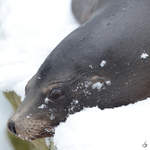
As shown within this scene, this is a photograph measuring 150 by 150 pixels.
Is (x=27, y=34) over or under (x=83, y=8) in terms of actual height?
over

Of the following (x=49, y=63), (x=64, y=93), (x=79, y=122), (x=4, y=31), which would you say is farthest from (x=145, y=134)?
(x=4, y=31)

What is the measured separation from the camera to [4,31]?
4.10 meters

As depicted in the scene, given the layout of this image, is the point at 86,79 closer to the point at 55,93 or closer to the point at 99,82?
the point at 99,82

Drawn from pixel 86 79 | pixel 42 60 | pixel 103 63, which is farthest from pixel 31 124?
pixel 42 60

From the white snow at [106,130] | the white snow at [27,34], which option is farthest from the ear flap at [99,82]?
the white snow at [27,34]

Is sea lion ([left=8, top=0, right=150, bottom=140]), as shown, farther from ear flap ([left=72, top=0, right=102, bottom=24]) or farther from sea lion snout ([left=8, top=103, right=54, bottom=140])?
ear flap ([left=72, top=0, right=102, bottom=24])

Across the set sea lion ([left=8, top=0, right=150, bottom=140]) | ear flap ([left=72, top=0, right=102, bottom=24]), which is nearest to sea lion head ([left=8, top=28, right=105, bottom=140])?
sea lion ([left=8, top=0, right=150, bottom=140])

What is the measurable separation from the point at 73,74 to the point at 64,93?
4.6 inches

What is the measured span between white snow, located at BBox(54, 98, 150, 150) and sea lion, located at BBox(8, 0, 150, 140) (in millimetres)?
86

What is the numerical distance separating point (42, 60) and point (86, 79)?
2.81ft

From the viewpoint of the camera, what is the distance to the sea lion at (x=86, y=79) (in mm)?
2570

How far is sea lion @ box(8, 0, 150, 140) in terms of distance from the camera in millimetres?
2570

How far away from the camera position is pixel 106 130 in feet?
7.66

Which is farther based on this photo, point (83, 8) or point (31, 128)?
point (83, 8)
